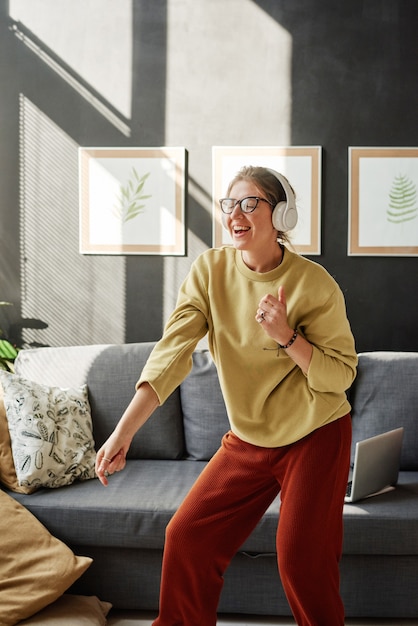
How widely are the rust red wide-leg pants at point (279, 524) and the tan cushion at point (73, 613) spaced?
567 millimetres

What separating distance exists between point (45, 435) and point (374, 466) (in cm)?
128

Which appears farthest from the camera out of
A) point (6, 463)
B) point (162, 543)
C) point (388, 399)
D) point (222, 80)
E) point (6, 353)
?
point (222, 80)

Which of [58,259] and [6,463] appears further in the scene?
[58,259]

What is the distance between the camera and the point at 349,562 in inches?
92.4

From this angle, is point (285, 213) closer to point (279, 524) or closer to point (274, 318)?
point (274, 318)

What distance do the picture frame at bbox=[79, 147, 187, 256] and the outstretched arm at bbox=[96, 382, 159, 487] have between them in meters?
1.77

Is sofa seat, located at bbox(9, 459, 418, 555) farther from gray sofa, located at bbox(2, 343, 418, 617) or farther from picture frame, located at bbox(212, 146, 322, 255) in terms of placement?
picture frame, located at bbox(212, 146, 322, 255)

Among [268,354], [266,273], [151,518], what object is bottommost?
[151,518]

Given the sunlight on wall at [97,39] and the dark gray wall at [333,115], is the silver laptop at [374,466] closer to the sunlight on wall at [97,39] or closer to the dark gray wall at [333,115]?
the dark gray wall at [333,115]

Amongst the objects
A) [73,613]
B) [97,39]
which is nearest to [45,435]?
[73,613]

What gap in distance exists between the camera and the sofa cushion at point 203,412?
9.64 feet

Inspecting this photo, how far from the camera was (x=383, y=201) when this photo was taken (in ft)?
11.0

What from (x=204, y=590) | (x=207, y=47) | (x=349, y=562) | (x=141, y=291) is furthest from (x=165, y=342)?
(x=207, y=47)

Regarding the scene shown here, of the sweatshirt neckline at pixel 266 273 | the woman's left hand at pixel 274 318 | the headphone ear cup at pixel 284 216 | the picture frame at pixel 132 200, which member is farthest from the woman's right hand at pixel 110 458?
the picture frame at pixel 132 200
